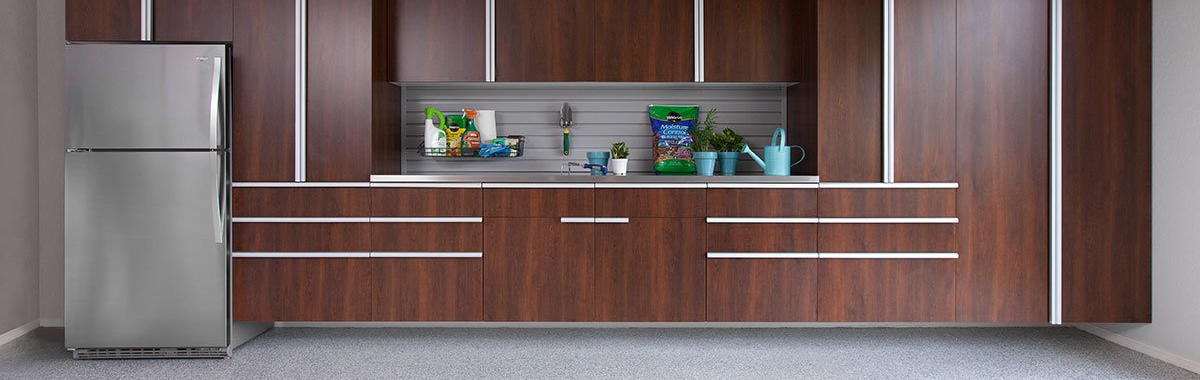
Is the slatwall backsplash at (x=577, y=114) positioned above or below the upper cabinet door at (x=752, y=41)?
below

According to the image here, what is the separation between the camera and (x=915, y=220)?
3.46 metres

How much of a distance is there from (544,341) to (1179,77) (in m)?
3.03

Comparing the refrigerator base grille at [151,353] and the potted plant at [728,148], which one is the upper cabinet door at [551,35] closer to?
the potted plant at [728,148]

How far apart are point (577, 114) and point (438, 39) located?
84 centimetres

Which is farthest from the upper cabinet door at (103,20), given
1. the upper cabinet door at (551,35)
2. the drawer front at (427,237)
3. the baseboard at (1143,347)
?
the baseboard at (1143,347)

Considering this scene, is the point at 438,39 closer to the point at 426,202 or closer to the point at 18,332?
the point at 426,202

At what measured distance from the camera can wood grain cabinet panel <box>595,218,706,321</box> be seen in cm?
349

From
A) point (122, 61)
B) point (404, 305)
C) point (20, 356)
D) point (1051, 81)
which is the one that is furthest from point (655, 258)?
point (20, 356)

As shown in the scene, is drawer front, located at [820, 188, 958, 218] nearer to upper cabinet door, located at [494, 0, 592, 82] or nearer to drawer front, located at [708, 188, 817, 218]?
drawer front, located at [708, 188, 817, 218]

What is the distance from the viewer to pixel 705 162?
378 centimetres

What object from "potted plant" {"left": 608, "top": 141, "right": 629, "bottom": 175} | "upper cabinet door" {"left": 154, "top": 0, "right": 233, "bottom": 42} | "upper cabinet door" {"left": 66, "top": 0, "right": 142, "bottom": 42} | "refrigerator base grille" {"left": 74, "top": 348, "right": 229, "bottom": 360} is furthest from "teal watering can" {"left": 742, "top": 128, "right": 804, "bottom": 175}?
"upper cabinet door" {"left": 66, "top": 0, "right": 142, "bottom": 42}

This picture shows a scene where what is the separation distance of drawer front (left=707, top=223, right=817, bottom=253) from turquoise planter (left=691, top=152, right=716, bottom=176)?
0.40m

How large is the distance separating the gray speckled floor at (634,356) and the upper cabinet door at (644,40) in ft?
4.32

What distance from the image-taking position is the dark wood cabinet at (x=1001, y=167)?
346cm
